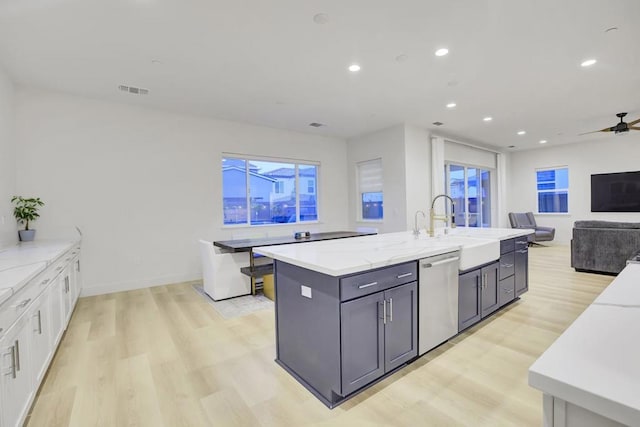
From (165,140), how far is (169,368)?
12.4 ft

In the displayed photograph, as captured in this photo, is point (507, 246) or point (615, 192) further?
point (615, 192)

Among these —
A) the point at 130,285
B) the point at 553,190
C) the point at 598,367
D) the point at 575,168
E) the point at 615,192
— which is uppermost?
the point at 575,168

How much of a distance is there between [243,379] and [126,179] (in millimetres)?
3843

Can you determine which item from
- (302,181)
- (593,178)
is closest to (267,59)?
(302,181)

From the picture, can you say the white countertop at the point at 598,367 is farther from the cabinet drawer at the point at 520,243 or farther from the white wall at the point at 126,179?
the white wall at the point at 126,179

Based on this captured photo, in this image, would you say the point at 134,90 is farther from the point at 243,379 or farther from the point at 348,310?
the point at 348,310

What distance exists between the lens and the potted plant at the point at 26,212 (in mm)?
3744

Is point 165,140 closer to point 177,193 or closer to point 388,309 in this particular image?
point 177,193

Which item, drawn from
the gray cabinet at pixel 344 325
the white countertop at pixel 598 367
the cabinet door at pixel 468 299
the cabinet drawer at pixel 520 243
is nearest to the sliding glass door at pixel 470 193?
the cabinet drawer at pixel 520 243

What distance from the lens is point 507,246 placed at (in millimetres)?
3357

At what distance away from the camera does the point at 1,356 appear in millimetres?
1428

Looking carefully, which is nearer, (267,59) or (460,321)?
(460,321)

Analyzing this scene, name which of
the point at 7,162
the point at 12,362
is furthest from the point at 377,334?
the point at 7,162

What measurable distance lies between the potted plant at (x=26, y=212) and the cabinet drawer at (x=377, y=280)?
4218 millimetres
